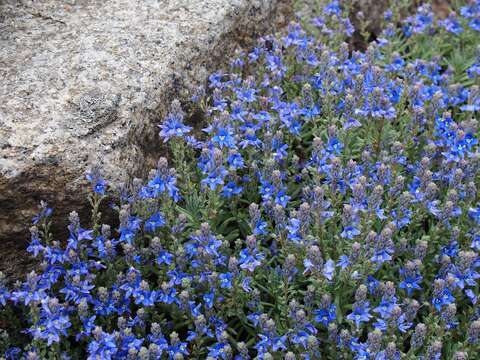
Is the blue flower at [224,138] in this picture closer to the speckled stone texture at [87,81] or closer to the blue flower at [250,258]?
the speckled stone texture at [87,81]

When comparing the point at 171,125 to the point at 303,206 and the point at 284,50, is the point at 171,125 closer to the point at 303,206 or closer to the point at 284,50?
the point at 303,206

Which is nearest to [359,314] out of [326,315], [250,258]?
[326,315]

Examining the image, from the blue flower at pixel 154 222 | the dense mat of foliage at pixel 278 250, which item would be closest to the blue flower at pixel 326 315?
the dense mat of foliage at pixel 278 250

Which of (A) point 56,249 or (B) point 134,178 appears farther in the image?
(B) point 134,178

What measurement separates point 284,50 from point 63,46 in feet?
7.04

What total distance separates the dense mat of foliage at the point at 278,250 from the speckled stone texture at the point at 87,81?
208mm

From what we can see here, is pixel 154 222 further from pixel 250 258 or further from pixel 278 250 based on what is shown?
pixel 278 250

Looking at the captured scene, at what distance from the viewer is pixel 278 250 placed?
4.99 metres

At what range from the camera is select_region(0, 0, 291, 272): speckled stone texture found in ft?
15.4

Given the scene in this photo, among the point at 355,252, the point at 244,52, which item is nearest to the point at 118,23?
the point at 244,52

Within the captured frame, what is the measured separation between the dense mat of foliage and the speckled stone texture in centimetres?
21

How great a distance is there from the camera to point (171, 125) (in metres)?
4.94

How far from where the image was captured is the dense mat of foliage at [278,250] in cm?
436

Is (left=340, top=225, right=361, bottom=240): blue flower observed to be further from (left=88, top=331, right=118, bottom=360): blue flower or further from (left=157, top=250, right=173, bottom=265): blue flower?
(left=88, top=331, right=118, bottom=360): blue flower
